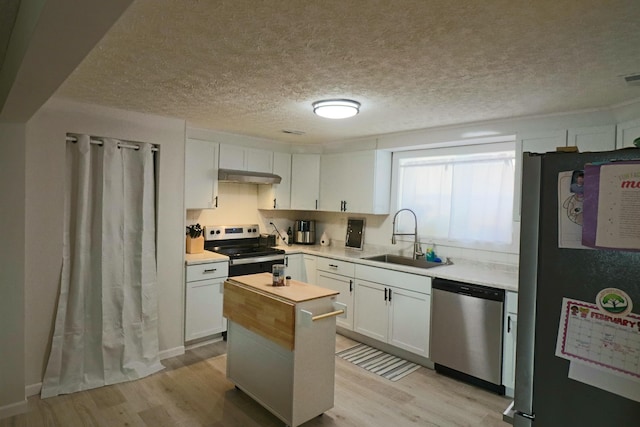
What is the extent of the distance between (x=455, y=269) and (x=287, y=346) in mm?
1884

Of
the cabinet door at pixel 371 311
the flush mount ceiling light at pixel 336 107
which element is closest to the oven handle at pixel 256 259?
the cabinet door at pixel 371 311

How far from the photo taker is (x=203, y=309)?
3805mm

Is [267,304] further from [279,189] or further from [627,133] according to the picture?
[627,133]

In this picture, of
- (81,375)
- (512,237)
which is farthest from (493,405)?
(81,375)

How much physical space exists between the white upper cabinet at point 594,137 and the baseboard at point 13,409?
441 cm

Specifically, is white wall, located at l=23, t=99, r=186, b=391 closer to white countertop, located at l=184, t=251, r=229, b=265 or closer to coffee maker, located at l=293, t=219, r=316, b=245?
white countertop, located at l=184, t=251, r=229, b=265

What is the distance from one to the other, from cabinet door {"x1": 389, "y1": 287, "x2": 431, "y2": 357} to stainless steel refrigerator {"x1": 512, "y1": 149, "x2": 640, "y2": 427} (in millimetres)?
2183

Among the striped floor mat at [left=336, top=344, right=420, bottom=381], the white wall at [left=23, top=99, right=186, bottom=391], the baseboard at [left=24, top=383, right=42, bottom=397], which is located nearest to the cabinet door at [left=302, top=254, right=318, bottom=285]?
the striped floor mat at [left=336, top=344, right=420, bottom=381]

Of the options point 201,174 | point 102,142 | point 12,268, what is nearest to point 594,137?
point 201,174

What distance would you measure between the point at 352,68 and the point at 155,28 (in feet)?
3.30

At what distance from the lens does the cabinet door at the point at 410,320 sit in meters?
3.42

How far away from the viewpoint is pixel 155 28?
1.63 meters

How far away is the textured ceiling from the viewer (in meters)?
1.44

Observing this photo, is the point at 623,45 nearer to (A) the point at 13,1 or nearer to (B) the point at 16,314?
(A) the point at 13,1
